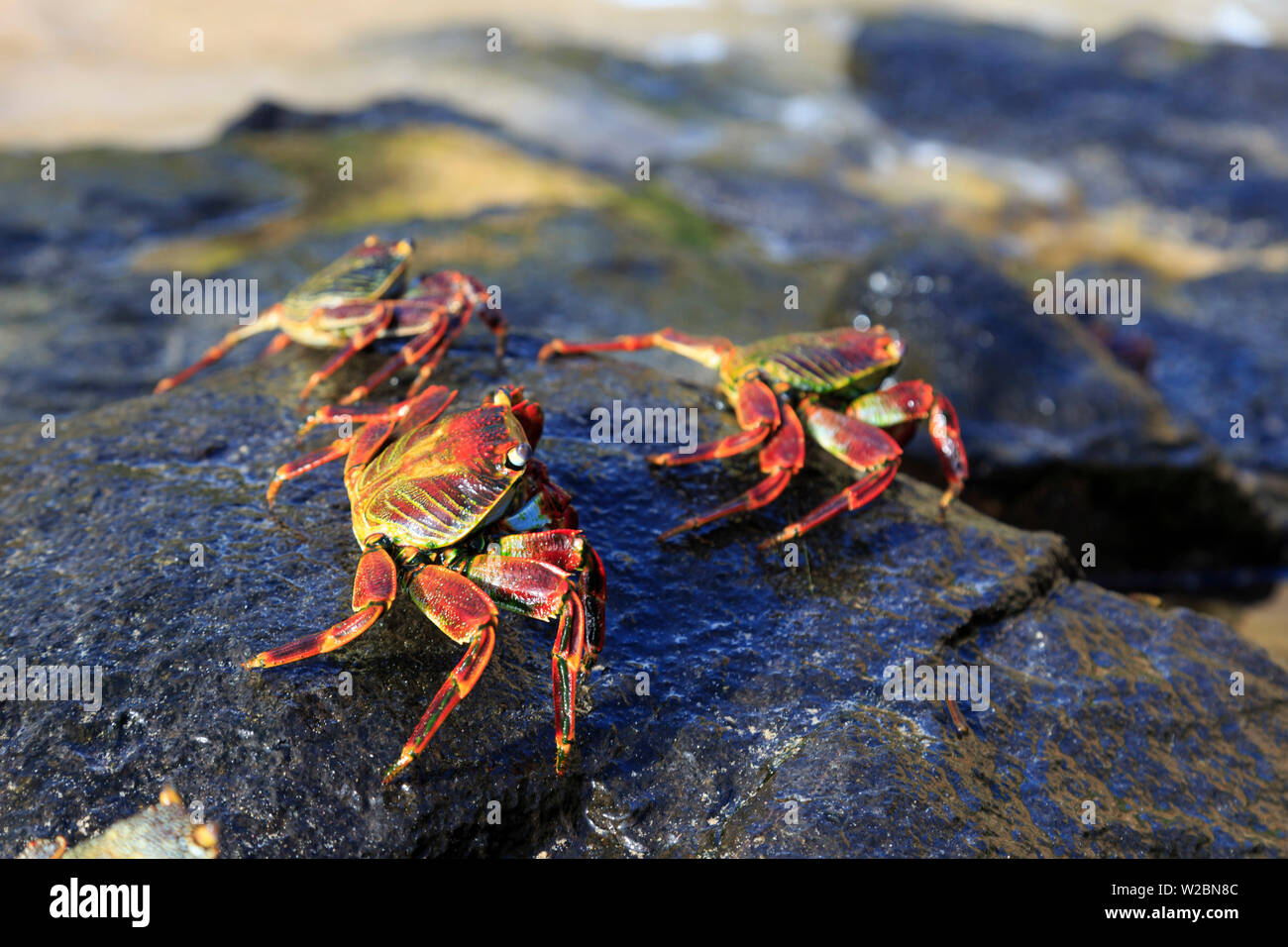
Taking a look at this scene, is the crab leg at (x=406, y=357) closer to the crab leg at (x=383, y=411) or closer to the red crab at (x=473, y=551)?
the crab leg at (x=383, y=411)

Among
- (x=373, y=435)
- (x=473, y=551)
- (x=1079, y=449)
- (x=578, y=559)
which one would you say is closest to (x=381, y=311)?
(x=373, y=435)

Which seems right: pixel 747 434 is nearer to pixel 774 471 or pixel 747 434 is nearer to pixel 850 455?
pixel 774 471

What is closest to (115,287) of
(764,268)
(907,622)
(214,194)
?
(214,194)

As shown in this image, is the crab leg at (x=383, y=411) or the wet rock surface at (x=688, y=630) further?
the crab leg at (x=383, y=411)

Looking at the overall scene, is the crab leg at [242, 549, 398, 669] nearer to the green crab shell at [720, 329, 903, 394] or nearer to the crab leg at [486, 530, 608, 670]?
the crab leg at [486, 530, 608, 670]

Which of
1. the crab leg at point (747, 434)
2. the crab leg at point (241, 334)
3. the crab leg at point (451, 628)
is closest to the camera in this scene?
the crab leg at point (451, 628)

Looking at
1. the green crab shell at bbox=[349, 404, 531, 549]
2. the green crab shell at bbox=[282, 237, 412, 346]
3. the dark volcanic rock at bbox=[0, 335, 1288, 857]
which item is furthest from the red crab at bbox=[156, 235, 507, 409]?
the green crab shell at bbox=[349, 404, 531, 549]

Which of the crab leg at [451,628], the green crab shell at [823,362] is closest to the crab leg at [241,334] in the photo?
the green crab shell at [823,362]

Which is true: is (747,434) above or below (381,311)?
below
